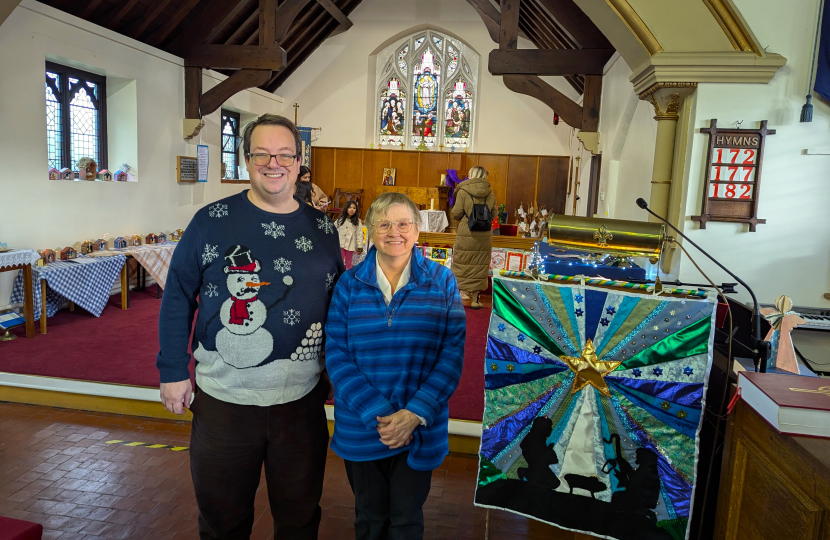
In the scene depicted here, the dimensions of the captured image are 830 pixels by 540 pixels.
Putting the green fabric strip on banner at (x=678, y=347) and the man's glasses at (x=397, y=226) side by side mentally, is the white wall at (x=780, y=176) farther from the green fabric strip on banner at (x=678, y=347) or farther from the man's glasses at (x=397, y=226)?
the man's glasses at (x=397, y=226)

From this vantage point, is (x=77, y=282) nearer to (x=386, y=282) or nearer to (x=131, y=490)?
(x=131, y=490)

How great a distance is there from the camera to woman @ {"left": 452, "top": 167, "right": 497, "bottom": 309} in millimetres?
6031

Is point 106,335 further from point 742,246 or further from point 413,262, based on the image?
point 742,246

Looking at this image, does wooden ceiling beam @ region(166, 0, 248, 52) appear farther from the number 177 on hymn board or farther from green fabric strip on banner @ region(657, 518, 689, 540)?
green fabric strip on banner @ region(657, 518, 689, 540)

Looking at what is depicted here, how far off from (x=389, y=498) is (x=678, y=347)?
1029mm

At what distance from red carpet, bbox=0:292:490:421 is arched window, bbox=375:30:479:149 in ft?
23.9

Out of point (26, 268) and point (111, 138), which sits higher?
point (111, 138)

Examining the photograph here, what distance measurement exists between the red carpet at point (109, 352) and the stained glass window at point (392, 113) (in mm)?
7358

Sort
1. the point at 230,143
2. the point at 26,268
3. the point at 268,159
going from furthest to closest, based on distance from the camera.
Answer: the point at 230,143 < the point at 26,268 < the point at 268,159

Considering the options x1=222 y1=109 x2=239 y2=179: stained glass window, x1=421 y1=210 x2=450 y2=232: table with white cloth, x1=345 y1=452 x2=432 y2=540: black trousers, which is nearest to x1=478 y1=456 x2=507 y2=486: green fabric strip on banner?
x1=345 y1=452 x2=432 y2=540: black trousers

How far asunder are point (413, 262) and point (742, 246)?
2746 millimetres

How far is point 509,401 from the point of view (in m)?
2.02

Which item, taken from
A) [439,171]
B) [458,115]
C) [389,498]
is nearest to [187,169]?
[439,171]

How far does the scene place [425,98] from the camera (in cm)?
1245
